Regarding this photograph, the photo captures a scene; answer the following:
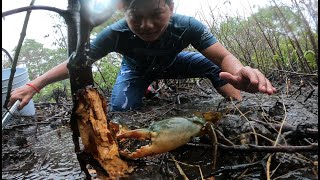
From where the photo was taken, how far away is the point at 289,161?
4.17 feet

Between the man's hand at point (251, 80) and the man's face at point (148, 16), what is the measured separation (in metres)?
0.93

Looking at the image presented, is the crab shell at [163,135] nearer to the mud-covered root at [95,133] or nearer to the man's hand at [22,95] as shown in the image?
the mud-covered root at [95,133]

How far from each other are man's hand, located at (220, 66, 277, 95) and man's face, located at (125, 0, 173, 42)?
3.06 ft

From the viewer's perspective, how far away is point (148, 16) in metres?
2.58

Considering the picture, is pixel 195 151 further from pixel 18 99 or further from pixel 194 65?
pixel 194 65

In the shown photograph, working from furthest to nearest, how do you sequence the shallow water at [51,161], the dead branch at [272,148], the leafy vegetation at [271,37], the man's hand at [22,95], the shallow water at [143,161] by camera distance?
1. the leafy vegetation at [271,37]
2. the man's hand at [22,95]
3. the shallow water at [51,161]
4. the shallow water at [143,161]
5. the dead branch at [272,148]

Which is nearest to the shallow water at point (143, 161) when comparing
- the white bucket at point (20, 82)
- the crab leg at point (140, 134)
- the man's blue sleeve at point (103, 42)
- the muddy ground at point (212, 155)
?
the muddy ground at point (212, 155)

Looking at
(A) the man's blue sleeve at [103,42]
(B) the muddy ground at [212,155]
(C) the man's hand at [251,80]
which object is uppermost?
(A) the man's blue sleeve at [103,42]

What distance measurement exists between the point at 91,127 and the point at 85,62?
0.28m

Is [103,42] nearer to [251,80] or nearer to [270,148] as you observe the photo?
[251,80]

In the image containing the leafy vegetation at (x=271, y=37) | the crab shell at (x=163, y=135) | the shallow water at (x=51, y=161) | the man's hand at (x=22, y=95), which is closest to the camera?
the crab shell at (x=163, y=135)

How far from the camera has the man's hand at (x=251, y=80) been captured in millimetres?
1706

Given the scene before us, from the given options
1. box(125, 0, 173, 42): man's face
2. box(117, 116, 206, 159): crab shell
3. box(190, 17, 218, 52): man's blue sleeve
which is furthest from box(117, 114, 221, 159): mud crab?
box(190, 17, 218, 52): man's blue sleeve

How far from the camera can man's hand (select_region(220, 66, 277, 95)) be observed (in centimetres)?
171
